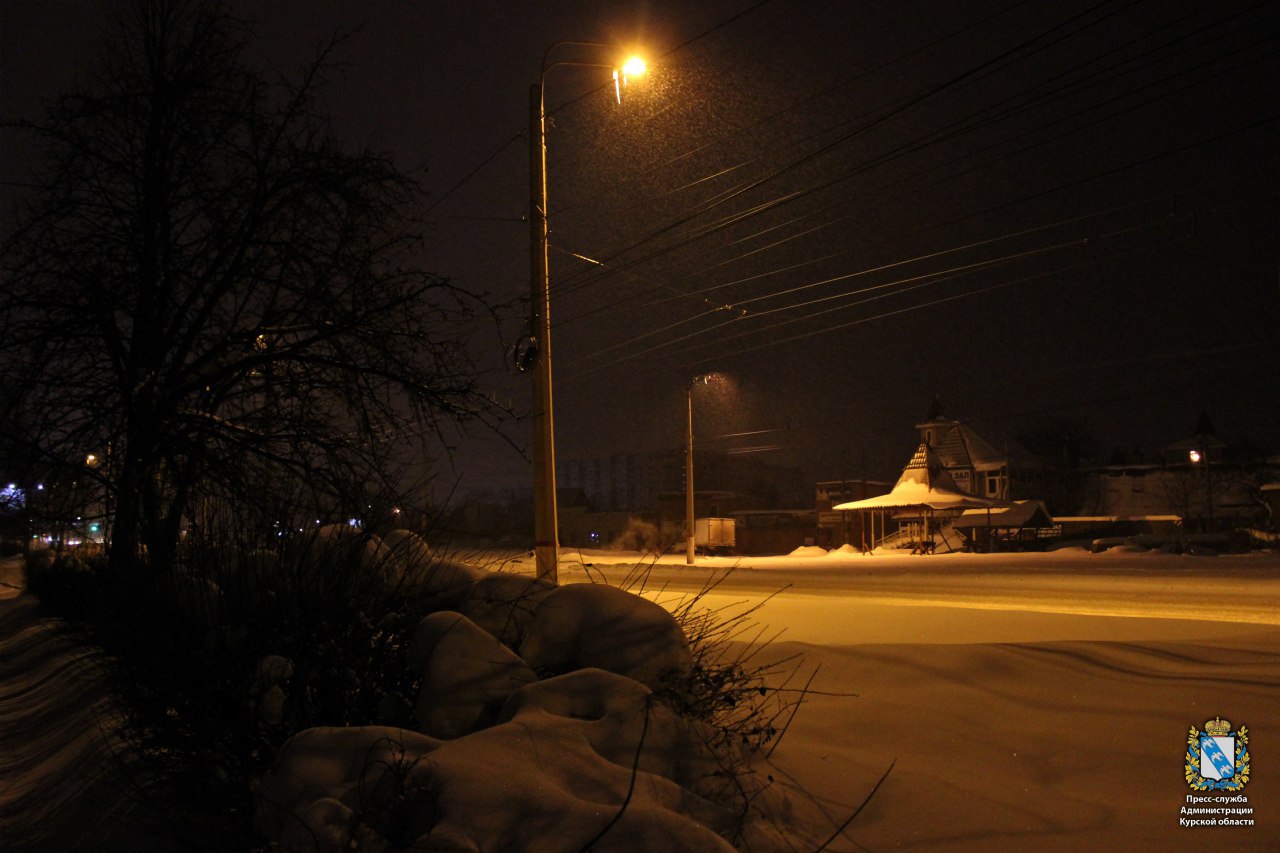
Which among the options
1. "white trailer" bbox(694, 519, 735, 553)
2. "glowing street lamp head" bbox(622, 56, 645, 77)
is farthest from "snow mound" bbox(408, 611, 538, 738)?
"white trailer" bbox(694, 519, 735, 553)

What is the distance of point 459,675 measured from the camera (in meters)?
4.34

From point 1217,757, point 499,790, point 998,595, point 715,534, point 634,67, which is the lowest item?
point 998,595

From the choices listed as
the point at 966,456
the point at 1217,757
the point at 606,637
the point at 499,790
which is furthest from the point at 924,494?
the point at 499,790

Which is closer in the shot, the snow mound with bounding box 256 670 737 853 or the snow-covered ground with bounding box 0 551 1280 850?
the snow mound with bounding box 256 670 737 853

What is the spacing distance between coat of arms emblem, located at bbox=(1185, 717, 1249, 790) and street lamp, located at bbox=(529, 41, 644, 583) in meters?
5.91

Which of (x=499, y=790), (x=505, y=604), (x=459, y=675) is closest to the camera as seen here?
(x=499, y=790)

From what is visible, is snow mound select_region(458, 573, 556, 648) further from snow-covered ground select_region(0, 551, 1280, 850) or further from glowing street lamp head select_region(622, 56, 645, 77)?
glowing street lamp head select_region(622, 56, 645, 77)

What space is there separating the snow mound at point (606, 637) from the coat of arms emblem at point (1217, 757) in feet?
8.92

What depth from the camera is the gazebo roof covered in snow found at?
4709 centimetres

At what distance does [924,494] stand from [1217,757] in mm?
44433

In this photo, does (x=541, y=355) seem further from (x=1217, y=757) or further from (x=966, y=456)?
(x=966, y=456)

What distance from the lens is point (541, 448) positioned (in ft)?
37.3

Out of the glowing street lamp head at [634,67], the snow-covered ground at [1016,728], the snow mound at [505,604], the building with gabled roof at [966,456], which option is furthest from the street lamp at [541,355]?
the building with gabled roof at [966,456]

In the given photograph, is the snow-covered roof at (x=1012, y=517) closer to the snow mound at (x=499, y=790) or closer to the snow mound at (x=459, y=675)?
the snow mound at (x=459, y=675)
